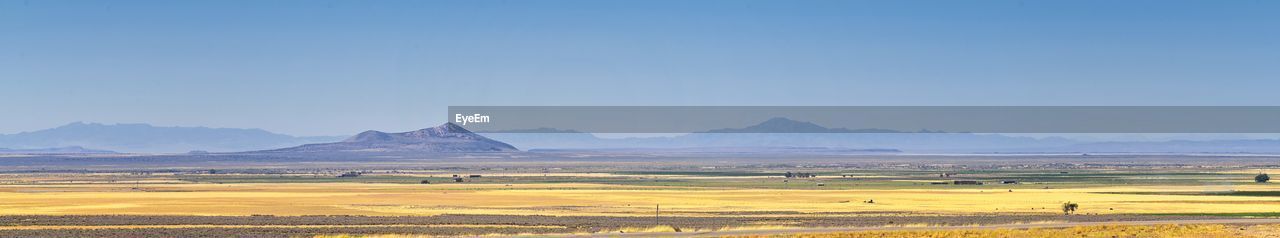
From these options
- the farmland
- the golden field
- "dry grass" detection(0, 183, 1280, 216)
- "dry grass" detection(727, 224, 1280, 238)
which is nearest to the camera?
"dry grass" detection(727, 224, 1280, 238)

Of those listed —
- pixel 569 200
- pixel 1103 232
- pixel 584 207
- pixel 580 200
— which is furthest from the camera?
pixel 580 200

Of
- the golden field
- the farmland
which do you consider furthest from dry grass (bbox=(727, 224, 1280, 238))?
the golden field

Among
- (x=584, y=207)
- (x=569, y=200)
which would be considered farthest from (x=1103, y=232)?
(x=569, y=200)

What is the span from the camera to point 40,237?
56.0 m

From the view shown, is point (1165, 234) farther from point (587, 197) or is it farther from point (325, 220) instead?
point (587, 197)

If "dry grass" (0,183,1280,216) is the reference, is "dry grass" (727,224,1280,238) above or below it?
below

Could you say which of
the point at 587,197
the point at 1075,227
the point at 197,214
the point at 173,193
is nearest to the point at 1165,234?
the point at 1075,227

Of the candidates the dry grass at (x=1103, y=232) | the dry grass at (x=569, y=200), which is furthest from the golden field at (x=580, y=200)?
the dry grass at (x=1103, y=232)

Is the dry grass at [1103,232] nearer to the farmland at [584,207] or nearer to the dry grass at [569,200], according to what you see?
the farmland at [584,207]

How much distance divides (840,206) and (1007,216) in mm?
14697

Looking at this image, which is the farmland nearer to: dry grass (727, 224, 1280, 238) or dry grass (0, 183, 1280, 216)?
dry grass (0, 183, 1280, 216)

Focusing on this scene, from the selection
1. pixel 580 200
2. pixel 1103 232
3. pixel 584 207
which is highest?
pixel 580 200

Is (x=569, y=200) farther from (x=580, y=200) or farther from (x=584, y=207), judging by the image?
(x=584, y=207)

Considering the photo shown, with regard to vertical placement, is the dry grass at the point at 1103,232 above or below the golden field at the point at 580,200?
below
